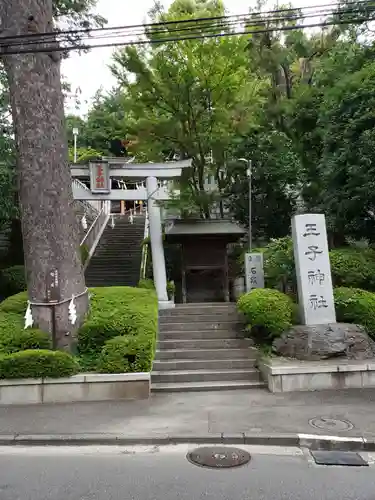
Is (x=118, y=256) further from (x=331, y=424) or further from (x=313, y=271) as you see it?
(x=331, y=424)

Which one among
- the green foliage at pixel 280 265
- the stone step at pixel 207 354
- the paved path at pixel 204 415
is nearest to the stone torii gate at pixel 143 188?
the stone step at pixel 207 354

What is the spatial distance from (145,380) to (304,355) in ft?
11.5

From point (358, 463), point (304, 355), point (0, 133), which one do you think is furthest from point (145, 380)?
point (0, 133)

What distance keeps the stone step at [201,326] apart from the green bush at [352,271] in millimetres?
3018

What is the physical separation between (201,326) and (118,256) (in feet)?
30.1

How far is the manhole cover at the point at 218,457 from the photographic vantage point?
532 centimetres

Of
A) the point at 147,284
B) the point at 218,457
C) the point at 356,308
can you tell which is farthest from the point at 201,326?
the point at 218,457

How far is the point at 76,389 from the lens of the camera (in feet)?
26.6

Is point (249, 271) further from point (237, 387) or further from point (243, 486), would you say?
point (243, 486)

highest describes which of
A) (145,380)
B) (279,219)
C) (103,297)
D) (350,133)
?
(350,133)

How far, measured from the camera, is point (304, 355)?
9.15 metres

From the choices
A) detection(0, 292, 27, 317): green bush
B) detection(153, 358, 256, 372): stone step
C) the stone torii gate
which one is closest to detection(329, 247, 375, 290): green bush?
detection(153, 358, 256, 372): stone step

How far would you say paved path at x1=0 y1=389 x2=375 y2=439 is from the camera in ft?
20.9

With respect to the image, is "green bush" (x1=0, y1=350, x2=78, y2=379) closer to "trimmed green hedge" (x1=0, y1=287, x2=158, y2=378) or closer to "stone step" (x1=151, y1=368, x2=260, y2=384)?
"trimmed green hedge" (x1=0, y1=287, x2=158, y2=378)
